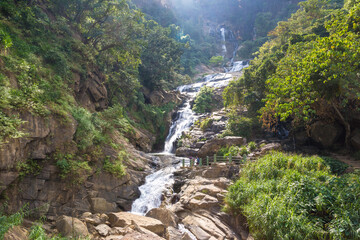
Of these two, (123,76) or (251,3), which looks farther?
(251,3)

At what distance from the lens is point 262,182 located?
8.31 meters

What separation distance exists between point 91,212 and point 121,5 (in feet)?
56.7

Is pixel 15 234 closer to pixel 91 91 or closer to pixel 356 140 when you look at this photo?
pixel 91 91

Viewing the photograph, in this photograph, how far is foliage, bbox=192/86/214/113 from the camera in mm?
29225

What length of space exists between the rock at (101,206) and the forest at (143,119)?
0.62 metres

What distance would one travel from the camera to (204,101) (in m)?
30.3

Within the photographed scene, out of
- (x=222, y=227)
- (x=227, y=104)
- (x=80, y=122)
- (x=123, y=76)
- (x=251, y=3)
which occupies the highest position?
(x=251, y=3)

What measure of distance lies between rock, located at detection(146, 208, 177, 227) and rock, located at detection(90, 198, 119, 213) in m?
2.21

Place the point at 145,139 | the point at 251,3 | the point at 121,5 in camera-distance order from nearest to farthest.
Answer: the point at 121,5 → the point at 145,139 → the point at 251,3

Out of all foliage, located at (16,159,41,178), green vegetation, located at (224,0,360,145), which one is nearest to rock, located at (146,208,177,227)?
foliage, located at (16,159,41,178)

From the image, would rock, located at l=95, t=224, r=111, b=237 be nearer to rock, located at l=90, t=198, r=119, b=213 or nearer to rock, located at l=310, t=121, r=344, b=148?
rock, located at l=90, t=198, r=119, b=213

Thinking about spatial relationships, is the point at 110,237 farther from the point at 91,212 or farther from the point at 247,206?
the point at 247,206

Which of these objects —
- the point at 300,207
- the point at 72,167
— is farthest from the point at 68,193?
the point at 300,207

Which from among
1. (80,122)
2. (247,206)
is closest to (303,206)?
(247,206)
